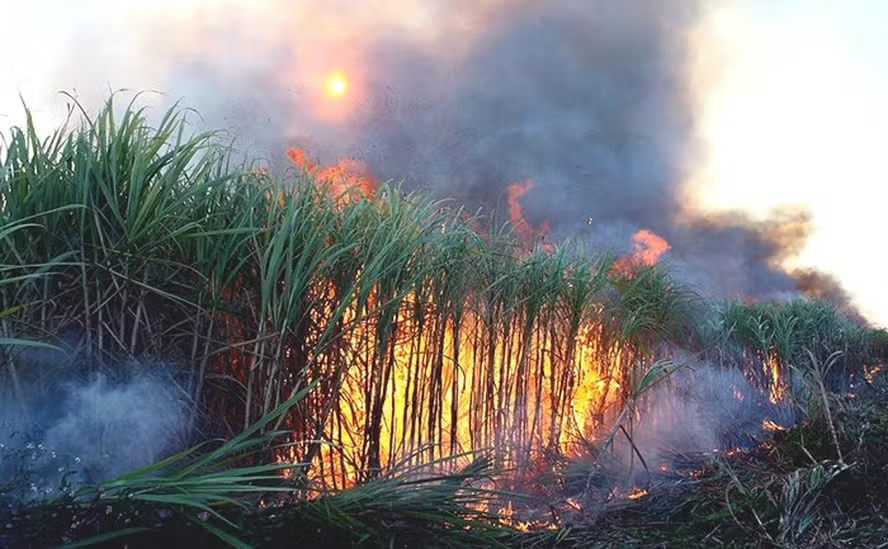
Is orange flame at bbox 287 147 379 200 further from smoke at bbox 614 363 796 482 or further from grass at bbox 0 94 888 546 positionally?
smoke at bbox 614 363 796 482

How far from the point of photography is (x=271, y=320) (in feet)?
6.86

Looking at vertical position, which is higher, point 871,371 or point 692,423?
point 871,371

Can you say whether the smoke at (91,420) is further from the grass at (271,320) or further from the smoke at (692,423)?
the smoke at (692,423)

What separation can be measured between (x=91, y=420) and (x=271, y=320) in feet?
1.96

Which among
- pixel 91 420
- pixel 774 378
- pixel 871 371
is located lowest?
pixel 91 420

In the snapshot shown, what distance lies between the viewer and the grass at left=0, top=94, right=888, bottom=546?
168 centimetres

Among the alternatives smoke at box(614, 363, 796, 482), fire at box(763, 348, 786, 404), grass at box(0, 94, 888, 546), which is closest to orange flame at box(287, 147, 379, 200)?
grass at box(0, 94, 888, 546)

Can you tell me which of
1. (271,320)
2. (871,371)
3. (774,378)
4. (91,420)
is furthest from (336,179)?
(871,371)

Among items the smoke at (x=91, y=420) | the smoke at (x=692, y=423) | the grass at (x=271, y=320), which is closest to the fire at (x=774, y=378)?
the smoke at (x=692, y=423)

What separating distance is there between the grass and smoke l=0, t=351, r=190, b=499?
0.14 feet

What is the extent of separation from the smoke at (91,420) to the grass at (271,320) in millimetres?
41

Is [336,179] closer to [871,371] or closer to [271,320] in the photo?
[271,320]

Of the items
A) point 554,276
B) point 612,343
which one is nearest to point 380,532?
point 554,276

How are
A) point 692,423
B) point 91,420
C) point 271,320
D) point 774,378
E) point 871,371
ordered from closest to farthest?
1. point 91,420
2. point 271,320
3. point 692,423
4. point 774,378
5. point 871,371
